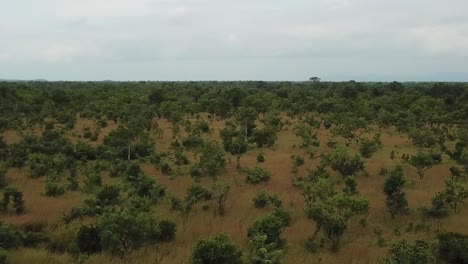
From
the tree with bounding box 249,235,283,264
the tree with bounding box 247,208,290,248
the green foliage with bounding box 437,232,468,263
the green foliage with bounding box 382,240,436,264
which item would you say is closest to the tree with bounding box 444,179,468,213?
the green foliage with bounding box 437,232,468,263

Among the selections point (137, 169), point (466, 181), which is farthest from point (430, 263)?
point (137, 169)

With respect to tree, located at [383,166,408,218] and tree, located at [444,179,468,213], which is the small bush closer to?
tree, located at [383,166,408,218]

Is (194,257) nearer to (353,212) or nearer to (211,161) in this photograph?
(353,212)

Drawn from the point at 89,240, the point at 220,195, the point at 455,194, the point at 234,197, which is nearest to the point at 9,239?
the point at 89,240

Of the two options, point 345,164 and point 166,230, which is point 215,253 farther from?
point 345,164

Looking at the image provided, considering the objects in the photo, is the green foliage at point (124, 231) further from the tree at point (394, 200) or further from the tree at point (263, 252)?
the tree at point (394, 200)

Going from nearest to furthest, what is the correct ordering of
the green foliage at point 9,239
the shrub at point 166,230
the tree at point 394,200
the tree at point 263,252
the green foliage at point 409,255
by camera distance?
the green foliage at point 409,255, the tree at point 263,252, the green foliage at point 9,239, the shrub at point 166,230, the tree at point 394,200

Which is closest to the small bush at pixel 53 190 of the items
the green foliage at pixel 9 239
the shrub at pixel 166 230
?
the green foliage at pixel 9 239
